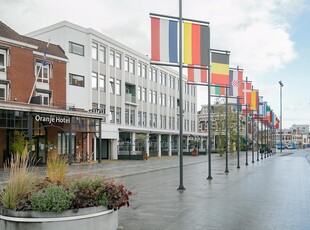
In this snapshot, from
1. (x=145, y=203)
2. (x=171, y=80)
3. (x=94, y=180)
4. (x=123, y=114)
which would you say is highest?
(x=171, y=80)

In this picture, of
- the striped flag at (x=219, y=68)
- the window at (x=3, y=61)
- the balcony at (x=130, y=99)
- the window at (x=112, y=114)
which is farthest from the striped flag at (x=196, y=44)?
the balcony at (x=130, y=99)

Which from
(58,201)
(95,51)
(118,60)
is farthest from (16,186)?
(118,60)

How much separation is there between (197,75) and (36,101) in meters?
18.9

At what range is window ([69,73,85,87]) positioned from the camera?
3934 centimetres

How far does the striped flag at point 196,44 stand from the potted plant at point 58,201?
9.07 m

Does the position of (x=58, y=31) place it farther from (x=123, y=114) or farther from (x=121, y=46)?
(x=123, y=114)

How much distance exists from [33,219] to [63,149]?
30.3 metres

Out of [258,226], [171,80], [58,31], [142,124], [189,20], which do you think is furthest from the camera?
[171,80]

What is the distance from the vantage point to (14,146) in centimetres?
2781

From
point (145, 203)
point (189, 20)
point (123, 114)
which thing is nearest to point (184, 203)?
point (145, 203)

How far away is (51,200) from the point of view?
669 cm

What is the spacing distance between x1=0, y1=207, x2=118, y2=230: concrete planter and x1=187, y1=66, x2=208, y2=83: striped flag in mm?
12704

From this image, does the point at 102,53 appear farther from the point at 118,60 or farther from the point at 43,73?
the point at 43,73

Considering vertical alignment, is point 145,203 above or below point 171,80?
below
